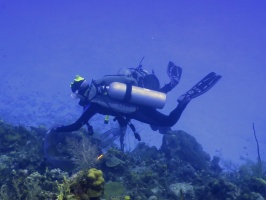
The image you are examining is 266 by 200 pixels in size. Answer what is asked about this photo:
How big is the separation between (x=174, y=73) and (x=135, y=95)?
398 centimetres

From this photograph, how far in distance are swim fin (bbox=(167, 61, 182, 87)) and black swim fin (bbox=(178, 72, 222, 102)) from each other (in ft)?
2.64

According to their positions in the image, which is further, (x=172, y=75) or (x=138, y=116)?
(x=172, y=75)

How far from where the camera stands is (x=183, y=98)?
43.3ft

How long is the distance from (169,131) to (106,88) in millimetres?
7285

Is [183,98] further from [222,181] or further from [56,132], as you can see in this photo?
[56,132]

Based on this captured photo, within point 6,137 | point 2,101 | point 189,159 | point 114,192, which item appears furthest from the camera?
point 2,101

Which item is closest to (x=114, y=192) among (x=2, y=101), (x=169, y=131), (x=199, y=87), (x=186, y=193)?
(x=186, y=193)

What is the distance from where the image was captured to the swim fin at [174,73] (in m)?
13.8

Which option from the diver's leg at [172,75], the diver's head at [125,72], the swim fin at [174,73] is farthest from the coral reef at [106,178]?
the swim fin at [174,73]

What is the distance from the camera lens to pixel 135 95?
11094 mm

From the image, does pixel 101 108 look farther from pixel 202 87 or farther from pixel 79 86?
pixel 202 87

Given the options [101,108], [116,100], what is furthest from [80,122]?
[116,100]

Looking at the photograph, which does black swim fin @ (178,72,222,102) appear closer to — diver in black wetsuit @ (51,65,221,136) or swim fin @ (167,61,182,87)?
swim fin @ (167,61,182,87)

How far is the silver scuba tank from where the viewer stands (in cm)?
1074
